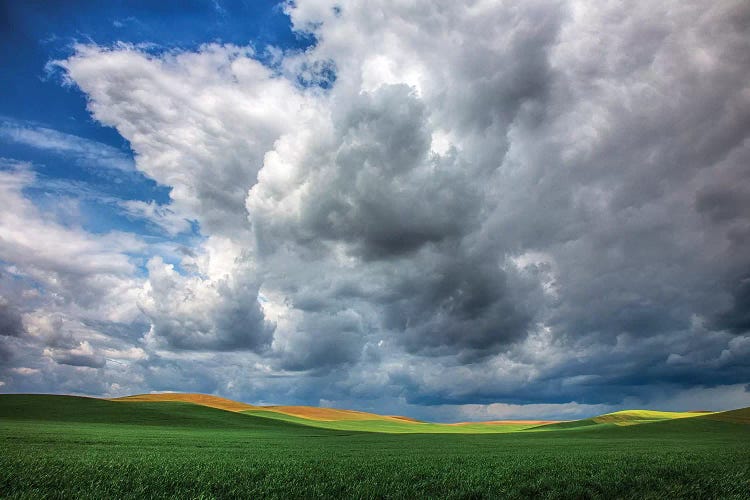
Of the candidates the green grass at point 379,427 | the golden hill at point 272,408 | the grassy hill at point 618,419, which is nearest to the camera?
the green grass at point 379,427

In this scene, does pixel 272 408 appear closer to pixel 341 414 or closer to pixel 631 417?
pixel 341 414

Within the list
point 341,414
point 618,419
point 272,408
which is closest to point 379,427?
point 341,414

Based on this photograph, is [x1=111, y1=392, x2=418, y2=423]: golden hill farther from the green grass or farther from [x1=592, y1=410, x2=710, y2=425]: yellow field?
[x1=592, y1=410, x2=710, y2=425]: yellow field

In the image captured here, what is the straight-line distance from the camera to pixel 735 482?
14367 mm

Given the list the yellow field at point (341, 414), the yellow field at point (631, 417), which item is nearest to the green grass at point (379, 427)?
the yellow field at point (341, 414)

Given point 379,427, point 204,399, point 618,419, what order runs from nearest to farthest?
point 379,427, point 618,419, point 204,399

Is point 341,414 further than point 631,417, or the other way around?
point 341,414

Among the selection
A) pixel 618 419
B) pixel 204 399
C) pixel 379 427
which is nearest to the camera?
pixel 379 427

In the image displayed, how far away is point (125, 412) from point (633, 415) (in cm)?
13556

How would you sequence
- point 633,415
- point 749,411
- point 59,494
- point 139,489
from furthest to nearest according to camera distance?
1. point 633,415
2. point 749,411
3. point 139,489
4. point 59,494

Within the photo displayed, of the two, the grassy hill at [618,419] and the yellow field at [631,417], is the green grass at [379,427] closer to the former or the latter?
the grassy hill at [618,419]

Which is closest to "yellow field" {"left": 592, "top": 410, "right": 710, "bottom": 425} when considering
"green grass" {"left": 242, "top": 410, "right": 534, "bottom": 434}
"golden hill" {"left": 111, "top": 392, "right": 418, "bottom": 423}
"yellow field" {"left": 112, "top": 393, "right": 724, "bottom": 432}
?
"yellow field" {"left": 112, "top": 393, "right": 724, "bottom": 432}

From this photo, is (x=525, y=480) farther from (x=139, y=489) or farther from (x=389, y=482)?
(x=139, y=489)

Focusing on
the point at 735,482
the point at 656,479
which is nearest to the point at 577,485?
the point at 656,479
